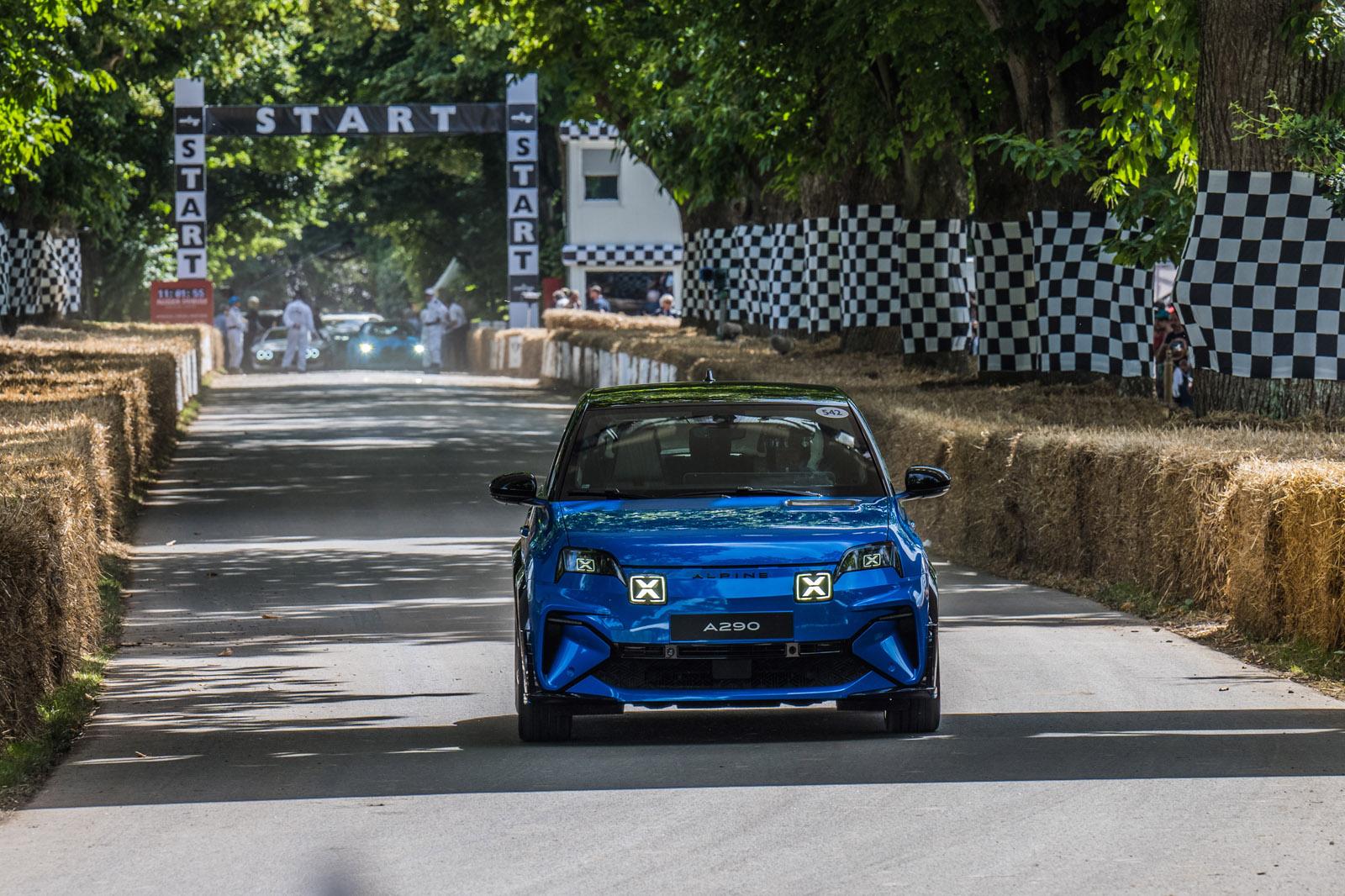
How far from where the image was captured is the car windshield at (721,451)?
951 cm

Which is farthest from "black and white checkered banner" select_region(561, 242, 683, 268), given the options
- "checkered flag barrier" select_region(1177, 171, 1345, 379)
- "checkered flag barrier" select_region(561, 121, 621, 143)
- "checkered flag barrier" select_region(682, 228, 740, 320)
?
"checkered flag barrier" select_region(1177, 171, 1345, 379)

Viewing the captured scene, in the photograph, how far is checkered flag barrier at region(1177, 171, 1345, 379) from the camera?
50.6ft

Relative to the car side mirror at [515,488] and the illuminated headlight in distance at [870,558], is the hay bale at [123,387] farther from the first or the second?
the illuminated headlight in distance at [870,558]

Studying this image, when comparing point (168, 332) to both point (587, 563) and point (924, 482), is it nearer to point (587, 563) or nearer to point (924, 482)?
point (924, 482)

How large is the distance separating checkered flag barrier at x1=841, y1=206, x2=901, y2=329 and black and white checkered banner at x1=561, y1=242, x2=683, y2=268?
35.1 m

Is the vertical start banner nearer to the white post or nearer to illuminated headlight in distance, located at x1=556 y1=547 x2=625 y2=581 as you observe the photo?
the white post

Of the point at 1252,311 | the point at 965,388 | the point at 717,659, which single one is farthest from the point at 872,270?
the point at 717,659

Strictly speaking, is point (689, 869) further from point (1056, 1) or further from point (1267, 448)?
point (1056, 1)

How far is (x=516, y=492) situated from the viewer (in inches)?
376

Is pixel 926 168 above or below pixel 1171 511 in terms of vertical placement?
above

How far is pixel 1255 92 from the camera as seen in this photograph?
616 inches

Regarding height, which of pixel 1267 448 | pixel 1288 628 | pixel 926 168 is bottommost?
pixel 1288 628

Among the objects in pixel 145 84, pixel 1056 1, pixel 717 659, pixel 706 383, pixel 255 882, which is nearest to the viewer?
pixel 255 882

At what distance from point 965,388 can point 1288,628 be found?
11412mm
